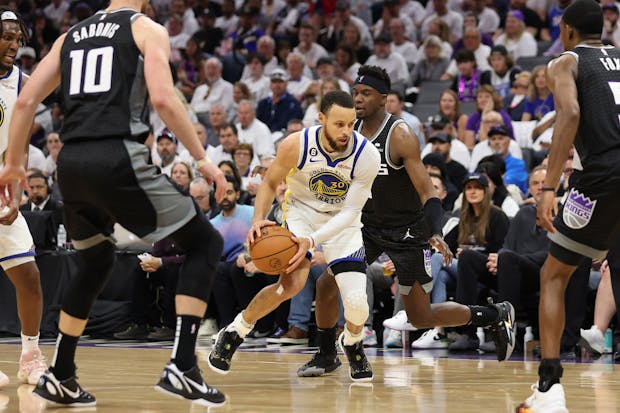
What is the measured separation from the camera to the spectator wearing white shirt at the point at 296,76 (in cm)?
1534

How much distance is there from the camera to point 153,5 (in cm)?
2066

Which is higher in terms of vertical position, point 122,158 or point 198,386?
point 122,158

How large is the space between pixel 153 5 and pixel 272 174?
15181 millimetres

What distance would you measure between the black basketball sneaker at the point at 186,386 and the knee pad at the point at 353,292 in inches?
70.7

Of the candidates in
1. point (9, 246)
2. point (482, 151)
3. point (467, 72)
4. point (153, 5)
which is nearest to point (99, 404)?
point (9, 246)

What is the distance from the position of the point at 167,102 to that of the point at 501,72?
10041 mm

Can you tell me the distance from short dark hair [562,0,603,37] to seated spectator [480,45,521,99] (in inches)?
344

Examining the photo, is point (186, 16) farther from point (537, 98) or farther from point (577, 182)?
point (577, 182)

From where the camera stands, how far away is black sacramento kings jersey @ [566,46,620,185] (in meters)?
4.76

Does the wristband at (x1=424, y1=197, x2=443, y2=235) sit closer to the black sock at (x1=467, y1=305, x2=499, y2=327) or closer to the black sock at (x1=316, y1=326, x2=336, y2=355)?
the black sock at (x1=467, y1=305, x2=499, y2=327)

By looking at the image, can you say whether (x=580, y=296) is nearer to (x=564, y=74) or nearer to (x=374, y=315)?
(x=374, y=315)

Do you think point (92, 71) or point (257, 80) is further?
point (257, 80)

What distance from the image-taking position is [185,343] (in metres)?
4.62

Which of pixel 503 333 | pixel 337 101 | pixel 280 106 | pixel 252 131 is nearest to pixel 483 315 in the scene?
pixel 503 333
